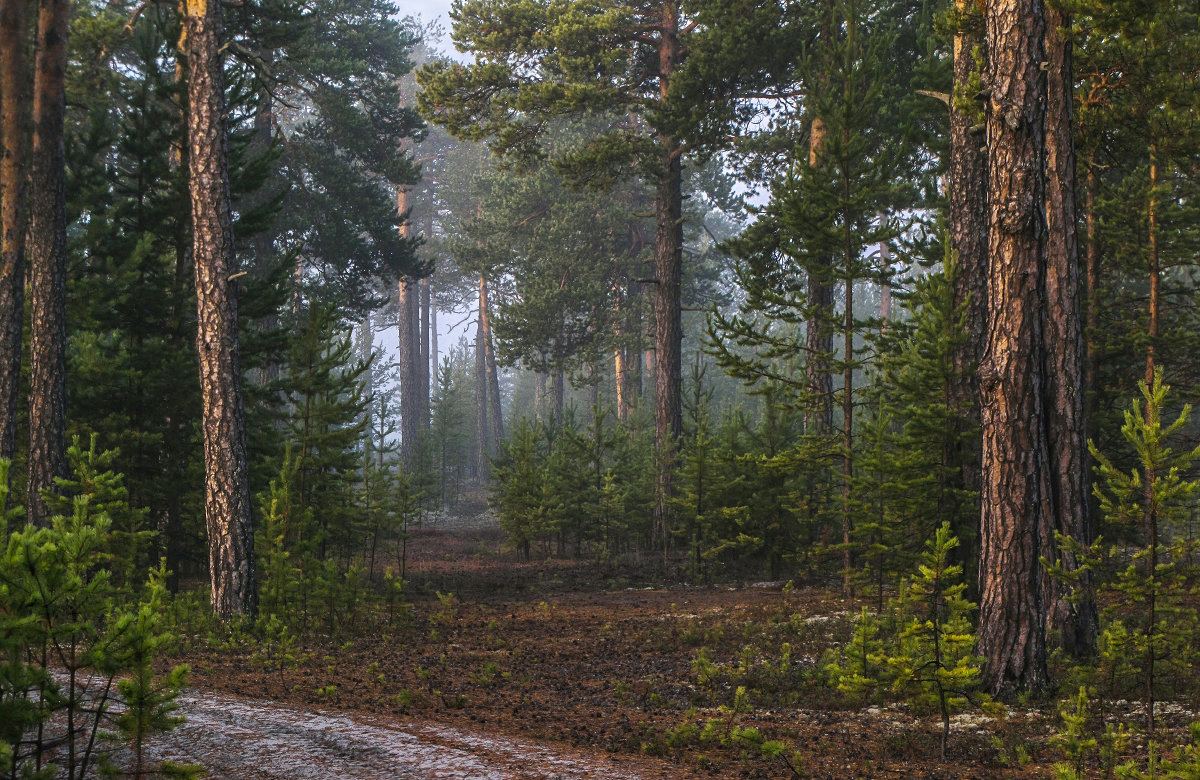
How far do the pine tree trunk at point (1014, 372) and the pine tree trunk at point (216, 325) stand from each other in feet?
30.6

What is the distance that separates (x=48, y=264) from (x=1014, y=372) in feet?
45.1

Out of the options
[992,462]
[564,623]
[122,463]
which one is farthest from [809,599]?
[122,463]

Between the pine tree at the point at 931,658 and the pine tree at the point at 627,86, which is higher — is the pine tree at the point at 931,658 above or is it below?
below

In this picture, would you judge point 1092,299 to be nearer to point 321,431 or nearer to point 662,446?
point 662,446

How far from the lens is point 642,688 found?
27.6 feet

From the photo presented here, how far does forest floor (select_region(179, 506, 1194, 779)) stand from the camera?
604 centimetres

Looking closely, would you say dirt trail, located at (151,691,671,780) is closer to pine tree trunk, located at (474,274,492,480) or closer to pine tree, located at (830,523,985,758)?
pine tree, located at (830,523,985,758)

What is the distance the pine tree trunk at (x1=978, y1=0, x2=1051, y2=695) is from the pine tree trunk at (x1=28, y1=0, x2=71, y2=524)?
43.0ft

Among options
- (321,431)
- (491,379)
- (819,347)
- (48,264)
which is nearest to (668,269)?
(819,347)

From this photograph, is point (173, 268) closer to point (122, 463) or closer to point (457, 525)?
point (122, 463)

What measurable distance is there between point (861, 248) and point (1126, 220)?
16.2ft

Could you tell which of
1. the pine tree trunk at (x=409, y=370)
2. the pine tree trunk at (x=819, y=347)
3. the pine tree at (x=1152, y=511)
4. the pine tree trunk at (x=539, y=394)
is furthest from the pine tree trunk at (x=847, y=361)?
the pine tree trunk at (x=539, y=394)

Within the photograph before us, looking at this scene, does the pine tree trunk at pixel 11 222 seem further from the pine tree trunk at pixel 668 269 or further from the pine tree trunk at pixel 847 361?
the pine tree trunk at pixel 668 269

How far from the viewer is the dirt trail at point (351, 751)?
210 inches
